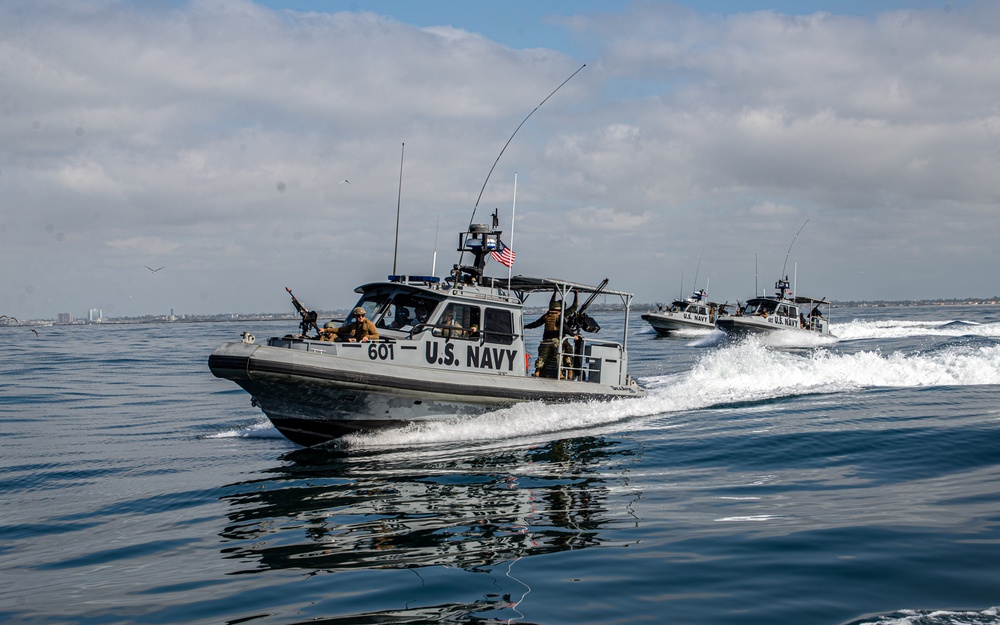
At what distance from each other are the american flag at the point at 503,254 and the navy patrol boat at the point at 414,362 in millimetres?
46

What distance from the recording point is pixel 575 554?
6516mm

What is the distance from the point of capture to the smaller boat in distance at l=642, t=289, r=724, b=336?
54375mm

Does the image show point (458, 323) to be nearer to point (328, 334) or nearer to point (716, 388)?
point (328, 334)

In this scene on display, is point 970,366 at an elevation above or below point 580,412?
above

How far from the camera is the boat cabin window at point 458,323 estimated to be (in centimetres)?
1309

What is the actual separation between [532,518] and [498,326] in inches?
249

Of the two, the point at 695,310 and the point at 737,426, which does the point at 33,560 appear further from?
the point at 695,310

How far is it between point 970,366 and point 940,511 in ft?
48.5

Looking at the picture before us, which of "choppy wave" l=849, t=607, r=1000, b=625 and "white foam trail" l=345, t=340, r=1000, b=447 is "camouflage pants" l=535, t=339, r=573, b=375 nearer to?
"white foam trail" l=345, t=340, r=1000, b=447

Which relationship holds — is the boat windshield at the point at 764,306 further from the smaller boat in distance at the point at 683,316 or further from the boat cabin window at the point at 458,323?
the boat cabin window at the point at 458,323

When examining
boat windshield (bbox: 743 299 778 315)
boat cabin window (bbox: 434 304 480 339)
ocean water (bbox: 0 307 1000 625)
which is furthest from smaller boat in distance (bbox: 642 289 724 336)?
boat cabin window (bbox: 434 304 480 339)

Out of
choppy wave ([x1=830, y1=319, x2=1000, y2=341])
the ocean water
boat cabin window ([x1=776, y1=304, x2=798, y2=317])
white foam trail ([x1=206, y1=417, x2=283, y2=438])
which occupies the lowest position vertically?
white foam trail ([x1=206, y1=417, x2=283, y2=438])

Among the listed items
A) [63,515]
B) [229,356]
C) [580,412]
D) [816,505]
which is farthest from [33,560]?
[580,412]

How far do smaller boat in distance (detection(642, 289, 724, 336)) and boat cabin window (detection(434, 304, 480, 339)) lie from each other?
41.6 m
